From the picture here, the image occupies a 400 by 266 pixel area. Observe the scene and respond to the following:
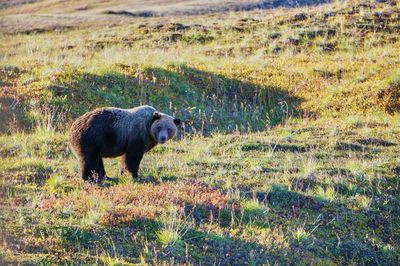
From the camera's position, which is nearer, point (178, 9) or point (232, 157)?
point (232, 157)

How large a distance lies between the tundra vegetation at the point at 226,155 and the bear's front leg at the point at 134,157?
303 millimetres

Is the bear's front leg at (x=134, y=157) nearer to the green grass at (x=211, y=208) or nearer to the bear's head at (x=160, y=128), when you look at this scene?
the green grass at (x=211, y=208)

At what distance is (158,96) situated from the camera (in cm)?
1997

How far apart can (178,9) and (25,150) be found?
133 feet

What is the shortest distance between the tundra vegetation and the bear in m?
0.40

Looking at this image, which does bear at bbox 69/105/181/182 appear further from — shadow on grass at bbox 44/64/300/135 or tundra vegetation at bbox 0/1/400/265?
shadow on grass at bbox 44/64/300/135

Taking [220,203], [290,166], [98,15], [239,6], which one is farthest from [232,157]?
[239,6]

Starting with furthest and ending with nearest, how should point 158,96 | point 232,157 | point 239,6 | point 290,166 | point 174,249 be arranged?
point 239,6 → point 158,96 → point 232,157 → point 290,166 → point 174,249

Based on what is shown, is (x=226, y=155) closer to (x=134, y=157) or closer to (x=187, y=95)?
(x=134, y=157)

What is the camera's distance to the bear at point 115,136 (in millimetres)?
12250

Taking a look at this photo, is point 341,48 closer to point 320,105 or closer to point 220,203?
point 320,105

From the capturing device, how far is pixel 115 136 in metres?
12.8

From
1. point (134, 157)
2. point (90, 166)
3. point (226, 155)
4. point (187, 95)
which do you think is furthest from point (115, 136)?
point (187, 95)

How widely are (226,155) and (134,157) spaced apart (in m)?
2.75
